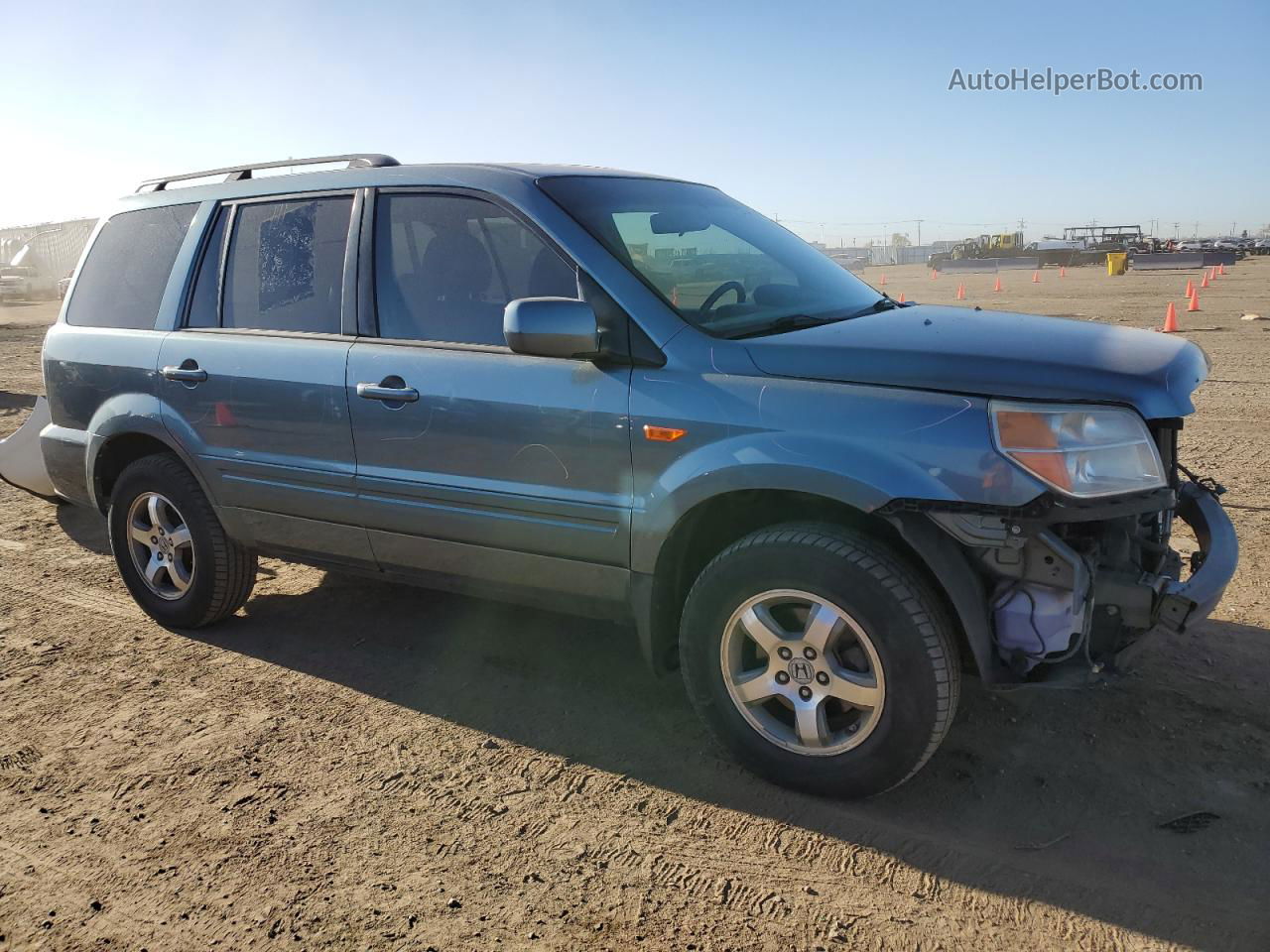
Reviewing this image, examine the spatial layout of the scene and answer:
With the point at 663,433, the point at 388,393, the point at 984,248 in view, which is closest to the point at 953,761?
the point at 663,433

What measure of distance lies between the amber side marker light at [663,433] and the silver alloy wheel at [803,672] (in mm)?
552

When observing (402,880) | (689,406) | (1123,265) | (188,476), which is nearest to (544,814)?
(402,880)

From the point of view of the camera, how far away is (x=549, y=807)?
10.2 feet

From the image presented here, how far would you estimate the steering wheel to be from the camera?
3363 mm

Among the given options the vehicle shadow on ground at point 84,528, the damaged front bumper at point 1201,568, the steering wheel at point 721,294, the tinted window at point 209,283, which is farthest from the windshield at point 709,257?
the vehicle shadow on ground at point 84,528

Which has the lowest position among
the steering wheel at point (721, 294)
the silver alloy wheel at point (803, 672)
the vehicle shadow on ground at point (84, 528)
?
the vehicle shadow on ground at point (84, 528)

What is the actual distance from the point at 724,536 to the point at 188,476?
2.54m

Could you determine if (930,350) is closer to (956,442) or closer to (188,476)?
(956,442)

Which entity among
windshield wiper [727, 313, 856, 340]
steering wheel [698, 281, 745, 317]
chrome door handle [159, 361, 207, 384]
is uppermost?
steering wheel [698, 281, 745, 317]

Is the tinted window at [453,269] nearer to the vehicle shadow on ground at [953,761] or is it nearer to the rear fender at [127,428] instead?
the rear fender at [127,428]

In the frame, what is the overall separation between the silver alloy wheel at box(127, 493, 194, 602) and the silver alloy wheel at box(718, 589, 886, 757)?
8.95ft

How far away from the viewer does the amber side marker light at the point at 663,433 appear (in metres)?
3.10

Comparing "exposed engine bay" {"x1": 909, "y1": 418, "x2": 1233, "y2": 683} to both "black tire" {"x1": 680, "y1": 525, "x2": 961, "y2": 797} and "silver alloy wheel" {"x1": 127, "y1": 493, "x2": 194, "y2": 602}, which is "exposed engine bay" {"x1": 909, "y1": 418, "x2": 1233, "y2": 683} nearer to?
"black tire" {"x1": 680, "y1": 525, "x2": 961, "y2": 797}

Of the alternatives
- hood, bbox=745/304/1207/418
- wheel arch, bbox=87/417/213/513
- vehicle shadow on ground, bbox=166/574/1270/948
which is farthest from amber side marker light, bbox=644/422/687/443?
wheel arch, bbox=87/417/213/513
